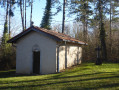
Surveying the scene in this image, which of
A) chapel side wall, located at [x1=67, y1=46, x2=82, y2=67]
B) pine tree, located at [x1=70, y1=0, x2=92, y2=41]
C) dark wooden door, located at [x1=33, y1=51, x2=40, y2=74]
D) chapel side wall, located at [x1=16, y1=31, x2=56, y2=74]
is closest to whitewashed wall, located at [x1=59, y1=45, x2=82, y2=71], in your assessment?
chapel side wall, located at [x1=67, y1=46, x2=82, y2=67]

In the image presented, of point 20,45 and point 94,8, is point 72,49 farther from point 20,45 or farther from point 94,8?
point 94,8

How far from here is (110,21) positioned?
2488 centimetres

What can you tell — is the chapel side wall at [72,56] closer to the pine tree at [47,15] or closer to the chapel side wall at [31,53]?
the chapel side wall at [31,53]

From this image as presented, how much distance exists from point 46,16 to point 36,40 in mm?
15776

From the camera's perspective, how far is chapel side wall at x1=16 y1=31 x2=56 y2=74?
11758 millimetres

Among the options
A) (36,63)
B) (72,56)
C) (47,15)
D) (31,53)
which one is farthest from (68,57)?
(47,15)

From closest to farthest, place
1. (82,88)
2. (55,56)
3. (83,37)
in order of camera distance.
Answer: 1. (82,88)
2. (55,56)
3. (83,37)

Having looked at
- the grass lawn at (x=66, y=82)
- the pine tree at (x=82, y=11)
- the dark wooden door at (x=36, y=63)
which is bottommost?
the grass lawn at (x=66, y=82)

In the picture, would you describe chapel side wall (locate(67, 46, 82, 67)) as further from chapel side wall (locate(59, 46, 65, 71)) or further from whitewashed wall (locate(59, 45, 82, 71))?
chapel side wall (locate(59, 46, 65, 71))

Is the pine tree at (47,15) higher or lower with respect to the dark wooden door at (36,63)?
higher

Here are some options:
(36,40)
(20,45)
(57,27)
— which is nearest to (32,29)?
(36,40)

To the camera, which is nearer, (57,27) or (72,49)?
(72,49)

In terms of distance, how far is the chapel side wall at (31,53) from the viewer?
11758 millimetres

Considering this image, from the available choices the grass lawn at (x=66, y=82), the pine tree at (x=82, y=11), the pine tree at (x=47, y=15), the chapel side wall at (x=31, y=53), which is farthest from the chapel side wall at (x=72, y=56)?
the pine tree at (x=47, y=15)
